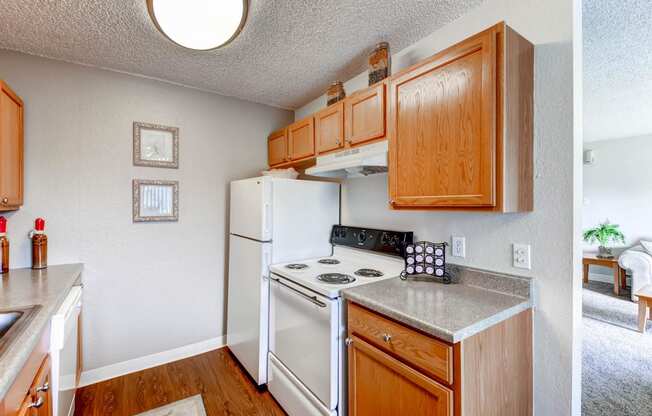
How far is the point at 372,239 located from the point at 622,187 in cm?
512

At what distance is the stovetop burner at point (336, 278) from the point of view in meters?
1.68

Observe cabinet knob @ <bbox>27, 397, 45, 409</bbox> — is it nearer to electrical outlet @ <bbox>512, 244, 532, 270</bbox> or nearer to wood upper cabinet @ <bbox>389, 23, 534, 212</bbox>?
wood upper cabinet @ <bbox>389, 23, 534, 212</bbox>

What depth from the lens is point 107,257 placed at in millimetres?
2201

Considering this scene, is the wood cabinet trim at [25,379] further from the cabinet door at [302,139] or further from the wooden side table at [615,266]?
the wooden side table at [615,266]

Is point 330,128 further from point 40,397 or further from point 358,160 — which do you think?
point 40,397

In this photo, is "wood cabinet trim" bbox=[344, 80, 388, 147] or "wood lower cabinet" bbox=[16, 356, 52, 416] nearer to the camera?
"wood lower cabinet" bbox=[16, 356, 52, 416]

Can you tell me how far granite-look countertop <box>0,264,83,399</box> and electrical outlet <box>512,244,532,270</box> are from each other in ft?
6.16

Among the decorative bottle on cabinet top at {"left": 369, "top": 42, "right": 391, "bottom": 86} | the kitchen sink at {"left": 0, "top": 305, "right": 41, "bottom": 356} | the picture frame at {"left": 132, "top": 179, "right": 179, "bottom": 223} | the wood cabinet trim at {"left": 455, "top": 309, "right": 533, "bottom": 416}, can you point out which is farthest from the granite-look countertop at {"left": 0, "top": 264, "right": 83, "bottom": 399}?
the decorative bottle on cabinet top at {"left": 369, "top": 42, "right": 391, "bottom": 86}

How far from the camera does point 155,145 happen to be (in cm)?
237

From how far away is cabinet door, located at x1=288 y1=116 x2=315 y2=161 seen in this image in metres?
2.35

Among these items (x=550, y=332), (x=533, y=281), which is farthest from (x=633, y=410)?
(x=533, y=281)

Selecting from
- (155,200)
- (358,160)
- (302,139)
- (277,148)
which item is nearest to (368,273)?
(358,160)

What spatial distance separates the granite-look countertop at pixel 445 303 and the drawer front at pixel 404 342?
37mm

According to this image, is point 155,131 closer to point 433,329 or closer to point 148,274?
point 148,274
